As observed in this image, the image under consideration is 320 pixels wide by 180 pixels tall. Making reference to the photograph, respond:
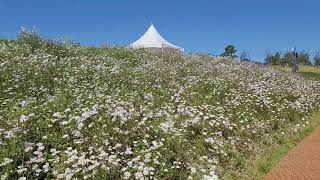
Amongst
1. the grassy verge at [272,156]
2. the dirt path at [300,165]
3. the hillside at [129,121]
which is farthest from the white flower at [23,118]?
the dirt path at [300,165]

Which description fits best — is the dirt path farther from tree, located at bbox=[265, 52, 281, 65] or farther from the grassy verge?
tree, located at bbox=[265, 52, 281, 65]

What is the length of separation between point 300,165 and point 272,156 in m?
0.91

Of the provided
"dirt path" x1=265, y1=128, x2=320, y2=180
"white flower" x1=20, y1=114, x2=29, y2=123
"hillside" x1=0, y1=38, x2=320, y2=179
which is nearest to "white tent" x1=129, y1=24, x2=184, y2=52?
"hillside" x1=0, y1=38, x2=320, y2=179

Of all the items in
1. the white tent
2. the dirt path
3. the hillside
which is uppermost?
the white tent

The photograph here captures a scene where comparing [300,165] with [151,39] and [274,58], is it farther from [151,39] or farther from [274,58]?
[274,58]

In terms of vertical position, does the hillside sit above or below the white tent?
below

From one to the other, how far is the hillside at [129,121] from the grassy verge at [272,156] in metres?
0.21

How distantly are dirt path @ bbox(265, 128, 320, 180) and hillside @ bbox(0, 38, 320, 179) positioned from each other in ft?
2.46

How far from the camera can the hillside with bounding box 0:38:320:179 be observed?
9.08 metres

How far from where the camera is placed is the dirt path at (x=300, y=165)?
34.5 ft

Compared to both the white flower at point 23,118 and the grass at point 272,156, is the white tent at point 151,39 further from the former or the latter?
the white flower at point 23,118

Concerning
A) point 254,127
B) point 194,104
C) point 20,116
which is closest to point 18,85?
point 20,116

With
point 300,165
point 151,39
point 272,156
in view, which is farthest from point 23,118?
point 151,39

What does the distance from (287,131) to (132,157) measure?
6.84 metres
